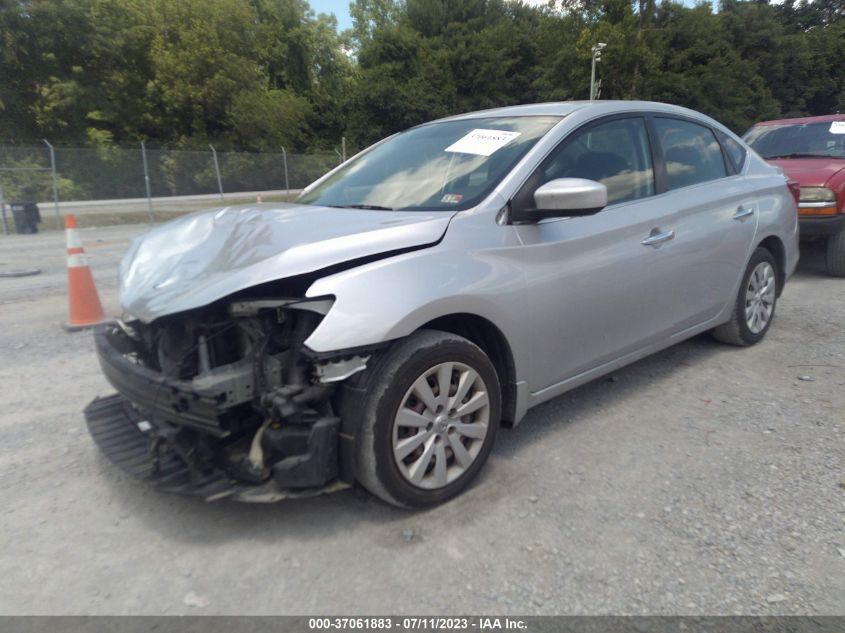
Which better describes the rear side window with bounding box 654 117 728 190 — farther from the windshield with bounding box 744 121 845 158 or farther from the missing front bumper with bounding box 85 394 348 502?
the windshield with bounding box 744 121 845 158

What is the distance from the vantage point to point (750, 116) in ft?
138

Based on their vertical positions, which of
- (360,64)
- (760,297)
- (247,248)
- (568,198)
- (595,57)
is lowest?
(760,297)

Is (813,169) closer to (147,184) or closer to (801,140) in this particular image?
(801,140)

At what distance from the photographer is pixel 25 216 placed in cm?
1570

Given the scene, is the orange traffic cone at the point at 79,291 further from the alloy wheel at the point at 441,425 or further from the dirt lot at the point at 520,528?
the alloy wheel at the point at 441,425

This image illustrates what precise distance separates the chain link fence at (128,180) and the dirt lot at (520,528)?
16.5 meters

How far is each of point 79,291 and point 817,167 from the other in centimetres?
793

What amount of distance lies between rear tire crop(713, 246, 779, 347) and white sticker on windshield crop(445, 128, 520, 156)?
89.9 inches

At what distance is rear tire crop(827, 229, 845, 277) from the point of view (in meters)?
6.99

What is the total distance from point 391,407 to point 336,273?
0.57 meters

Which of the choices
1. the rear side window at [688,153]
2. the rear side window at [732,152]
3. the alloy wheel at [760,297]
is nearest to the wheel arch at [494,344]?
the rear side window at [688,153]

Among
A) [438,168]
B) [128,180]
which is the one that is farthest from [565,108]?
[128,180]

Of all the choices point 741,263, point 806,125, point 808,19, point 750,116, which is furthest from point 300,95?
point 808,19

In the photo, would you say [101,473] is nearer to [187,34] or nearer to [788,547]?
[788,547]
